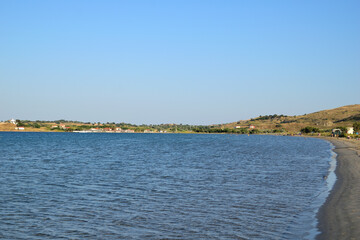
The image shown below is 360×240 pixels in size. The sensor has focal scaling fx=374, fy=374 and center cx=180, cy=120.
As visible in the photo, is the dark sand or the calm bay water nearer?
the dark sand

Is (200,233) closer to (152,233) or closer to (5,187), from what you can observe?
(152,233)

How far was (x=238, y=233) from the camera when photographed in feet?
47.9

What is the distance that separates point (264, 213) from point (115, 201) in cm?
812

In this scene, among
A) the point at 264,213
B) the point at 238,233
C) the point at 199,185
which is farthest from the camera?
the point at 199,185

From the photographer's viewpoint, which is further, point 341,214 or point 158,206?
point 158,206

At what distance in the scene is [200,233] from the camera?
14.6 metres

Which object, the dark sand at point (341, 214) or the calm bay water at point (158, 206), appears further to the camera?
the calm bay water at point (158, 206)

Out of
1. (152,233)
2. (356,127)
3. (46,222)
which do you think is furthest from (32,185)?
(356,127)

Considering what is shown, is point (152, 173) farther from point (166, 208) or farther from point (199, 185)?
point (166, 208)

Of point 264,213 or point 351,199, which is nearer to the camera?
point 264,213

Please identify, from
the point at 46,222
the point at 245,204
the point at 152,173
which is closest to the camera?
the point at 46,222

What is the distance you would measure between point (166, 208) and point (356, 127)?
17358 centimetres

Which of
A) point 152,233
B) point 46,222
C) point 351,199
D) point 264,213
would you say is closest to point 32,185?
point 46,222

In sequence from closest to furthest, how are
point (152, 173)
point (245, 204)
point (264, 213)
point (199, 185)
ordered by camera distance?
point (264, 213) → point (245, 204) → point (199, 185) → point (152, 173)
